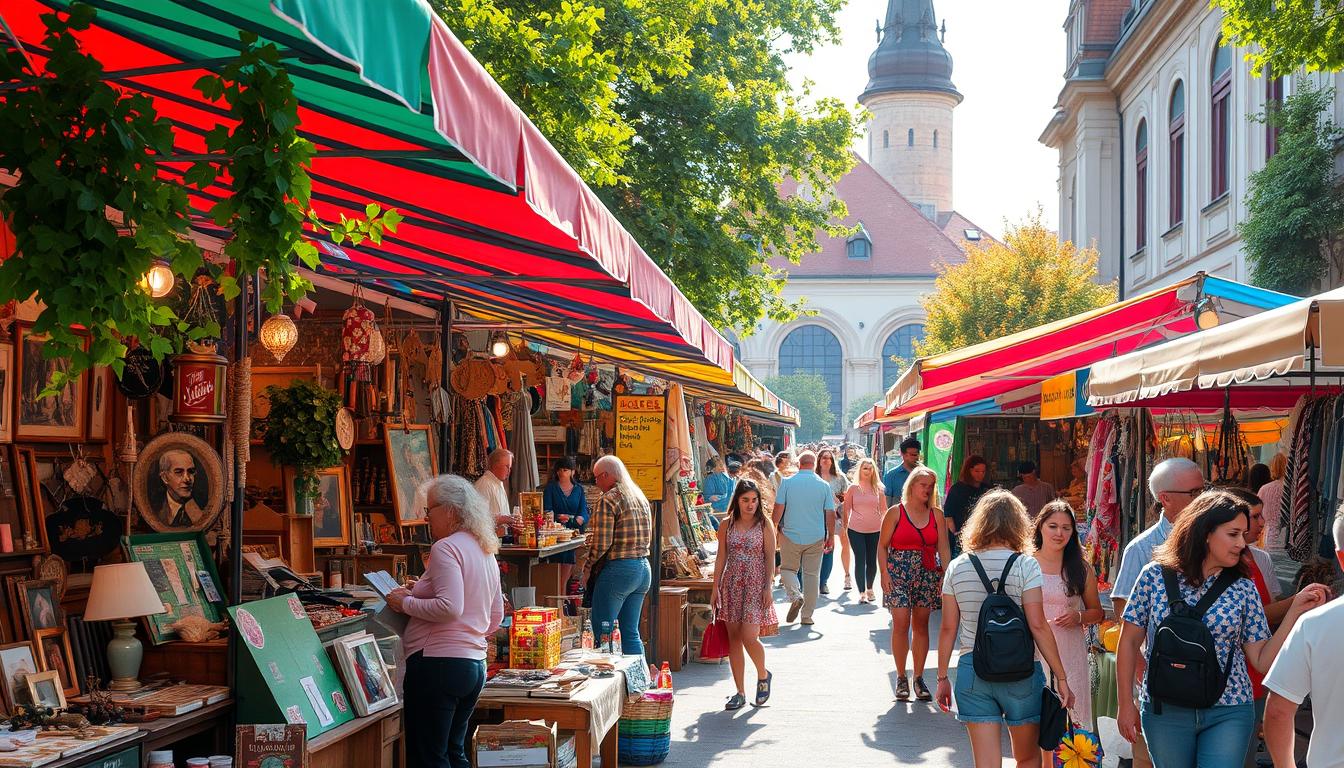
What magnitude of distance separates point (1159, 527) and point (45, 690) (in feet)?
15.9

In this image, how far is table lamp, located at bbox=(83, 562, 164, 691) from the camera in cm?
519

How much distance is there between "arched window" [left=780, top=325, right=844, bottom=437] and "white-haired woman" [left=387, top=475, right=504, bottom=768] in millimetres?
72104

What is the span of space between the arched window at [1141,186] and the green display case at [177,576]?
28715mm

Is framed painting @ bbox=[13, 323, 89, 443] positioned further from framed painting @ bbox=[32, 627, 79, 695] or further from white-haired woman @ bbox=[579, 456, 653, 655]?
white-haired woman @ bbox=[579, 456, 653, 655]

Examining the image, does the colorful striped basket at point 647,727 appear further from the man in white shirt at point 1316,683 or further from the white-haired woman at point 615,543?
the man in white shirt at point 1316,683

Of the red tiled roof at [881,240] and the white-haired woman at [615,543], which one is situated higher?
the red tiled roof at [881,240]

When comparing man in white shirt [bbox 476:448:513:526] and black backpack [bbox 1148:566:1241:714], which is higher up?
man in white shirt [bbox 476:448:513:526]

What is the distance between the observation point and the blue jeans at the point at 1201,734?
182 inches

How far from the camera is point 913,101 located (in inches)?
3462

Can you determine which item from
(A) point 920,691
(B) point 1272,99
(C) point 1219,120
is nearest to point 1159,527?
(A) point 920,691

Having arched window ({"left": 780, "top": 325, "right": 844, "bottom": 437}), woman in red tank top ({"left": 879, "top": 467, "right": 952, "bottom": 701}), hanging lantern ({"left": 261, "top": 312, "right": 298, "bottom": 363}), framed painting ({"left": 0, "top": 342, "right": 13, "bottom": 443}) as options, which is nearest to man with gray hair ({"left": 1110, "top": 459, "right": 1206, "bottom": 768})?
woman in red tank top ({"left": 879, "top": 467, "right": 952, "bottom": 701})

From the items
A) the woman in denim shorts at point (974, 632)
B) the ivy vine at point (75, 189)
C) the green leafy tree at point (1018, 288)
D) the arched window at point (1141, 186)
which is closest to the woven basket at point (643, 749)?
the woman in denim shorts at point (974, 632)

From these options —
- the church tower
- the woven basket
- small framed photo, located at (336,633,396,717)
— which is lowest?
the woven basket

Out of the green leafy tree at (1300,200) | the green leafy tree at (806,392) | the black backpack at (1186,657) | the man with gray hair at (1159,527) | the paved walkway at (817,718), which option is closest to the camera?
the black backpack at (1186,657)
